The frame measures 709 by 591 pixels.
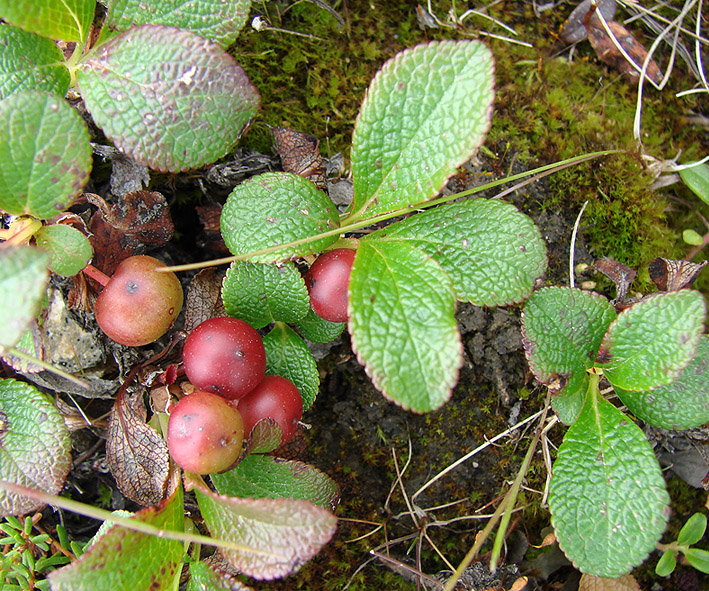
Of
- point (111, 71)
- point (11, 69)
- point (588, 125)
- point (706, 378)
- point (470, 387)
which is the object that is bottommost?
point (470, 387)

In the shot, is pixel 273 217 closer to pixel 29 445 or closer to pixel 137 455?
pixel 137 455

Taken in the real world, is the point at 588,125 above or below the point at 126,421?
above

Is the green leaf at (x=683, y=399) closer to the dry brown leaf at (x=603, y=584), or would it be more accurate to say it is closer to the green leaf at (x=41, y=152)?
the dry brown leaf at (x=603, y=584)

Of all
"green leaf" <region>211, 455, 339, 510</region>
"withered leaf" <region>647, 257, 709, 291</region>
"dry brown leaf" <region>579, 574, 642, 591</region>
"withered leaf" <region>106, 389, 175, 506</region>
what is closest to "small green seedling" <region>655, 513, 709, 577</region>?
"dry brown leaf" <region>579, 574, 642, 591</region>

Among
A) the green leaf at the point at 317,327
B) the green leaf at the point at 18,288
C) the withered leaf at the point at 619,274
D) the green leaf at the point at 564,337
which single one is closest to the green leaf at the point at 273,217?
the green leaf at the point at 317,327

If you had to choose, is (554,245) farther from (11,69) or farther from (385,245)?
(11,69)

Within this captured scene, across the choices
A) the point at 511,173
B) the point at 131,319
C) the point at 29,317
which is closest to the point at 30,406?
the point at 131,319
